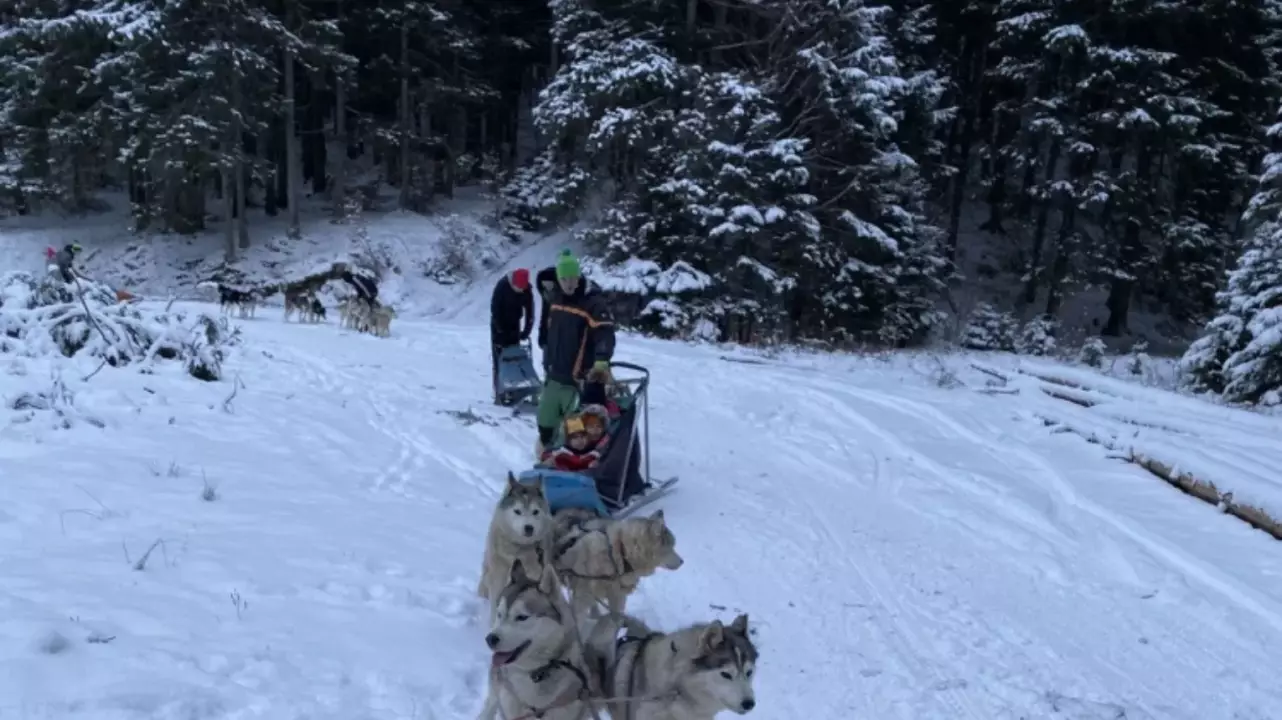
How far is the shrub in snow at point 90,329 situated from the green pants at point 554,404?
3.73 metres

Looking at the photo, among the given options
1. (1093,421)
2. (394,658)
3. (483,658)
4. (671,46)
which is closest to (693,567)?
(483,658)

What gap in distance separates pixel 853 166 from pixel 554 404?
14981mm

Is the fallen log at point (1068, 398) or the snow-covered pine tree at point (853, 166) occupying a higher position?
the snow-covered pine tree at point (853, 166)

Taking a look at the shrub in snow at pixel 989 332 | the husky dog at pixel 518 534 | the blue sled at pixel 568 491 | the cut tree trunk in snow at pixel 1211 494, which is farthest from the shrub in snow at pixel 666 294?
the husky dog at pixel 518 534

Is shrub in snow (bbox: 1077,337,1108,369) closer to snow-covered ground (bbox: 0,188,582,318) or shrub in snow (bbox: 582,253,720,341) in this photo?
shrub in snow (bbox: 582,253,720,341)

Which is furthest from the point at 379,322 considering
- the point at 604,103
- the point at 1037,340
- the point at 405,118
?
the point at 405,118

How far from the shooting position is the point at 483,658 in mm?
4418

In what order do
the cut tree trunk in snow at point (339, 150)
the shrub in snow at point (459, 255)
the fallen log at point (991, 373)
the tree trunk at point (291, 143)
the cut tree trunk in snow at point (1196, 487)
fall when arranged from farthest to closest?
the cut tree trunk in snow at point (339, 150) → the tree trunk at point (291, 143) → the shrub in snow at point (459, 255) → the fallen log at point (991, 373) → the cut tree trunk in snow at point (1196, 487)

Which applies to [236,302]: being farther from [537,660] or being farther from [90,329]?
[537,660]

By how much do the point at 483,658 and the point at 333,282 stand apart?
21.0 metres

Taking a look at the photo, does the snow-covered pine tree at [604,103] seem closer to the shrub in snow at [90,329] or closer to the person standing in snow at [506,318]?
the person standing in snow at [506,318]

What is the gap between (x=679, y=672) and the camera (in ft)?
10.9

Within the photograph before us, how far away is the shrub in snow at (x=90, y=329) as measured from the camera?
7984mm

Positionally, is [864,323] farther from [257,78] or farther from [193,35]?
[193,35]
